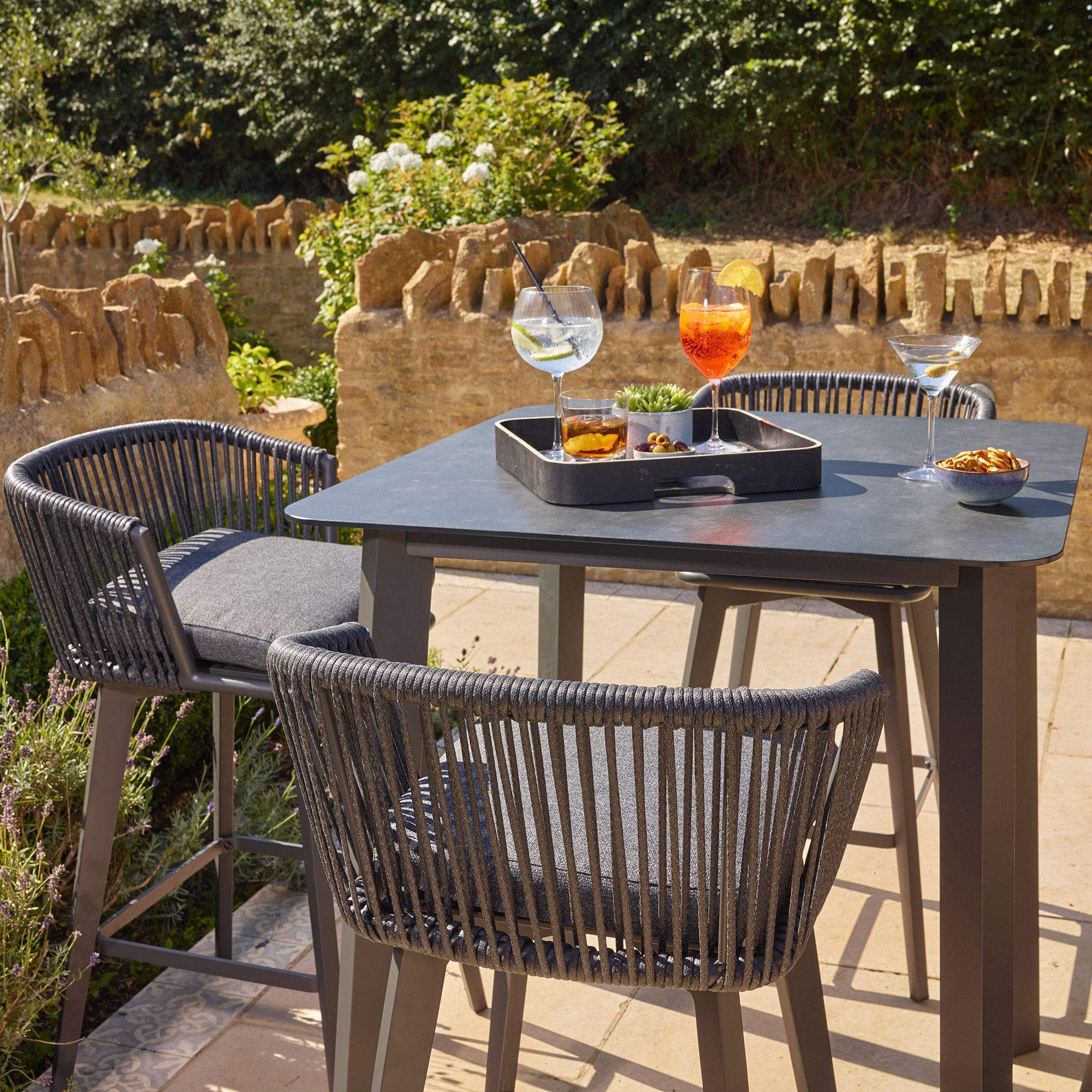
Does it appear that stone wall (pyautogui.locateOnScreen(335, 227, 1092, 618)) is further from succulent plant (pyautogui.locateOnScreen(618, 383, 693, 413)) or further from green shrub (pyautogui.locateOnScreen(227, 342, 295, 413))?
succulent plant (pyautogui.locateOnScreen(618, 383, 693, 413))

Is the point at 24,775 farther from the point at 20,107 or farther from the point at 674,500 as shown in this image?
the point at 20,107

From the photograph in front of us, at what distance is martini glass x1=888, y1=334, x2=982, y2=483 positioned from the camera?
1.85 m

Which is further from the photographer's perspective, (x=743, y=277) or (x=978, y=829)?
(x=743, y=277)

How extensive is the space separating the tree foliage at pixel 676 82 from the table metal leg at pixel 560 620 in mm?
11644

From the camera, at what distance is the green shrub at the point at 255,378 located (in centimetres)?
580

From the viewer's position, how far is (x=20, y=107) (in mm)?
14258

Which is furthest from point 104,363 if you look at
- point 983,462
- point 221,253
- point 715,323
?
point 221,253

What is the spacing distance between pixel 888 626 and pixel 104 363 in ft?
8.58

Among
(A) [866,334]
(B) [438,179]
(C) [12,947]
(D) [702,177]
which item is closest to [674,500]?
(C) [12,947]

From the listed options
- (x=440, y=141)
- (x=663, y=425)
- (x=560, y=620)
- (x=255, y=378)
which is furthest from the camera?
(x=440, y=141)

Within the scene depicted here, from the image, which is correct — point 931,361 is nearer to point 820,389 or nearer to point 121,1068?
point 820,389

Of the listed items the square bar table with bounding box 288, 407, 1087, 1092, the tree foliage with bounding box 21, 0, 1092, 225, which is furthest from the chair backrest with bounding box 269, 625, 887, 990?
the tree foliage with bounding box 21, 0, 1092, 225

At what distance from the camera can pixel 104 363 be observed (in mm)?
3758

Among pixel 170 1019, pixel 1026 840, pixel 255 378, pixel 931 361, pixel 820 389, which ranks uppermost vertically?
pixel 931 361
